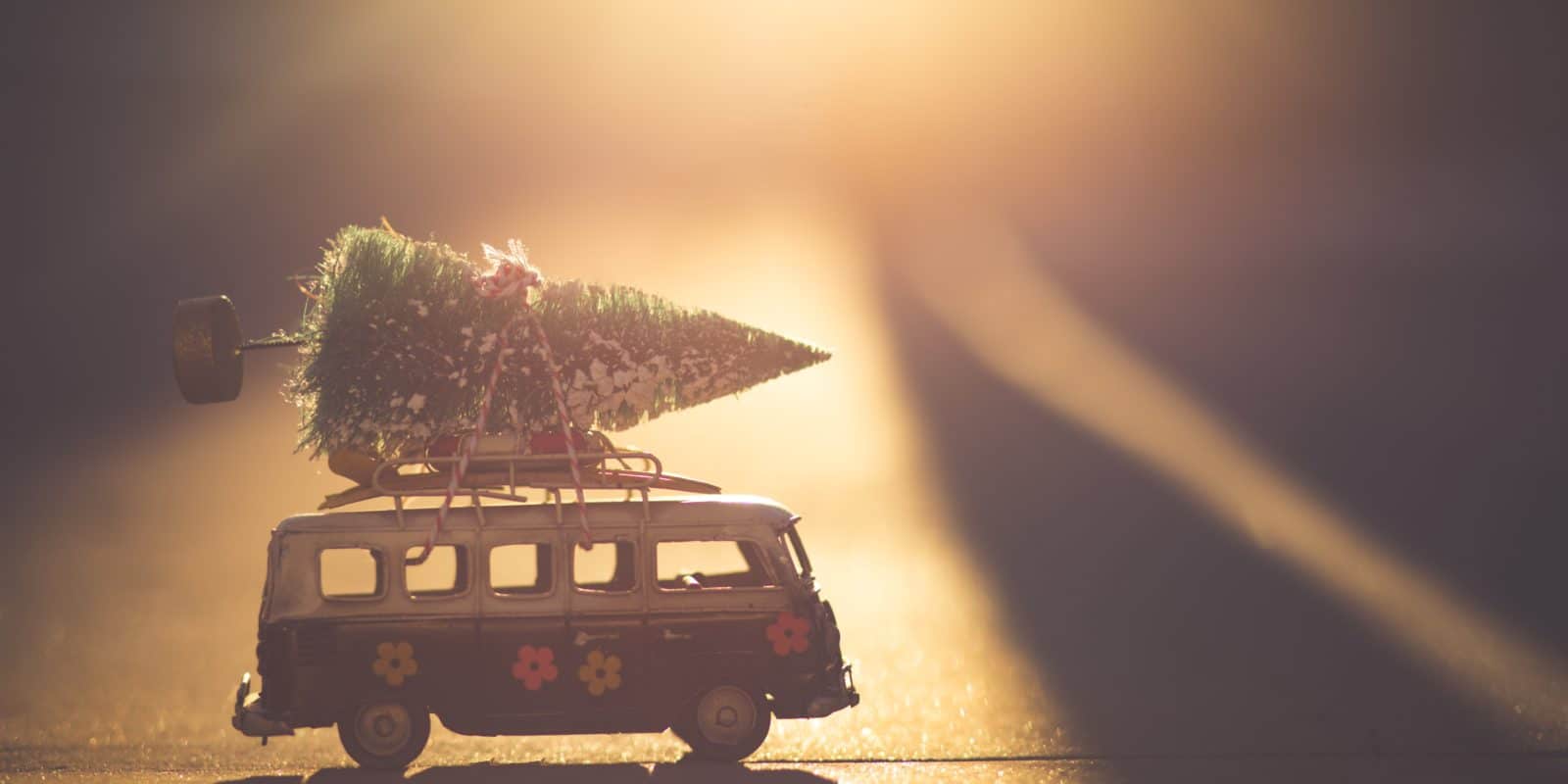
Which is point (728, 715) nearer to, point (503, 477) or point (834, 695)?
point (834, 695)

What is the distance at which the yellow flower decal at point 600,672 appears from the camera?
11422 mm

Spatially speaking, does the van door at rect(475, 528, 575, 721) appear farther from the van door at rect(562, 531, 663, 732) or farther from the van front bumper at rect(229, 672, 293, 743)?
the van front bumper at rect(229, 672, 293, 743)

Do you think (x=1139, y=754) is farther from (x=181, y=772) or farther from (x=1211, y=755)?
(x=181, y=772)

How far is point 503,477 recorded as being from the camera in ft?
37.4

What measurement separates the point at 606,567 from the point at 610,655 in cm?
125

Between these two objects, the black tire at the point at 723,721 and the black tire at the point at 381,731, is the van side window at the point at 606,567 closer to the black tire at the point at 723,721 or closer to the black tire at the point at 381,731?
the black tire at the point at 723,721

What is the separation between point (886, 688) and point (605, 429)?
423 centimetres

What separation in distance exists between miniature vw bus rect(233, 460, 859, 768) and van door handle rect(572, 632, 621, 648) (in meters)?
0.01

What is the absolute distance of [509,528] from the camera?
461 inches

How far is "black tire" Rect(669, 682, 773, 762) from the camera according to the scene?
11664mm

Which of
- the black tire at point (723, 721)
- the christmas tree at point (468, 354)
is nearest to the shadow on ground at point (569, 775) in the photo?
the black tire at point (723, 721)

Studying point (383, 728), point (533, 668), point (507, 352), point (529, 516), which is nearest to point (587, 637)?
point (533, 668)

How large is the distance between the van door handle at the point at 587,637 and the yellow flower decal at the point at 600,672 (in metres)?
0.10

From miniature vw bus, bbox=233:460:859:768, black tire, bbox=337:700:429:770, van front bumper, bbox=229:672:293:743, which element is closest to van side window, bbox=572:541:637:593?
miniature vw bus, bbox=233:460:859:768
